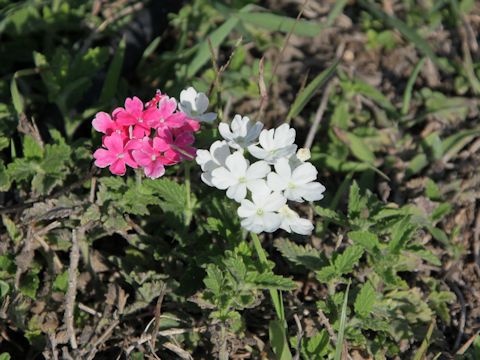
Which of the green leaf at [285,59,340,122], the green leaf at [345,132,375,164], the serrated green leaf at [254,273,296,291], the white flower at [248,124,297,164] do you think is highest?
the white flower at [248,124,297,164]

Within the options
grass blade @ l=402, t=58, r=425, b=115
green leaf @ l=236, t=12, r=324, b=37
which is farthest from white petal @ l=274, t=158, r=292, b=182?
grass blade @ l=402, t=58, r=425, b=115

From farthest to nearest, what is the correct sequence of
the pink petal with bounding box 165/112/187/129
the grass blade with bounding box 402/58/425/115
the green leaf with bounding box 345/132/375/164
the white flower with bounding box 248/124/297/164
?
the grass blade with bounding box 402/58/425/115 < the green leaf with bounding box 345/132/375/164 < the pink petal with bounding box 165/112/187/129 < the white flower with bounding box 248/124/297/164

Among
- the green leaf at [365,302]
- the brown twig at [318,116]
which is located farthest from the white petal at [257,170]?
the brown twig at [318,116]

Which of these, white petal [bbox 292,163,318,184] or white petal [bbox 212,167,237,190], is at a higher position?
white petal [bbox 212,167,237,190]

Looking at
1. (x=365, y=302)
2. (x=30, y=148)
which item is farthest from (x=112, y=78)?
(x=365, y=302)

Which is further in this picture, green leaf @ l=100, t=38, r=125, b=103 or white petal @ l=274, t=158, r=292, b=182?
green leaf @ l=100, t=38, r=125, b=103

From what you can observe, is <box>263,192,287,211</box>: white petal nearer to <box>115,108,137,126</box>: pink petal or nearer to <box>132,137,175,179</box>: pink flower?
<box>132,137,175,179</box>: pink flower

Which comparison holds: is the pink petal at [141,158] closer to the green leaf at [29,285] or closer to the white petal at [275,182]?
the white petal at [275,182]
